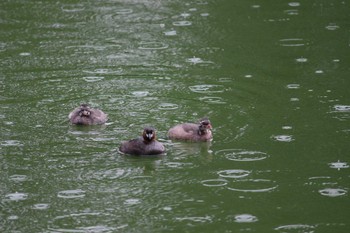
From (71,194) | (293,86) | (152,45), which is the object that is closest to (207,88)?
(293,86)

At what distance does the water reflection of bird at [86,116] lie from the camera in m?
10.4

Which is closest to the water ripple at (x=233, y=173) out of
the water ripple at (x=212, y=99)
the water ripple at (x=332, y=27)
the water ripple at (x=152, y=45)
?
the water ripple at (x=212, y=99)

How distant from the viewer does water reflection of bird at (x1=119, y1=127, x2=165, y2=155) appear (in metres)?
9.55

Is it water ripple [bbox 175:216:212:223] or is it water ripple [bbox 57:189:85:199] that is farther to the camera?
water ripple [bbox 57:189:85:199]

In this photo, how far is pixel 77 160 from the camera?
946 cm

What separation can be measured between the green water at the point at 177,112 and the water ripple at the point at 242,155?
16mm

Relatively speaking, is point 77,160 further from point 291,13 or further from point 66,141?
point 291,13

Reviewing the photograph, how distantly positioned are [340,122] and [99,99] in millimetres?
3064

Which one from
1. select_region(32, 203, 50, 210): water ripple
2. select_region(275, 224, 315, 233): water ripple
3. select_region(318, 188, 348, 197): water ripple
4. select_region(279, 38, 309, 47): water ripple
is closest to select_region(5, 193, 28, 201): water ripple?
select_region(32, 203, 50, 210): water ripple

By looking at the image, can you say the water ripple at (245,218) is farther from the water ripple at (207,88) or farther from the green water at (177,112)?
the water ripple at (207,88)

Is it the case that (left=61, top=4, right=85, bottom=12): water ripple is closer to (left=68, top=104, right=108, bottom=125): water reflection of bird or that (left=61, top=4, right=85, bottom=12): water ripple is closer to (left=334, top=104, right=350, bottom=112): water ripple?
(left=68, top=104, right=108, bottom=125): water reflection of bird

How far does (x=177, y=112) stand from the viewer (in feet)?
36.0

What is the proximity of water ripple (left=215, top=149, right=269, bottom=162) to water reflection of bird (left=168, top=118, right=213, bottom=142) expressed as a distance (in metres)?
0.35

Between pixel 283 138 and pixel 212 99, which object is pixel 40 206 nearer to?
pixel 283 138
